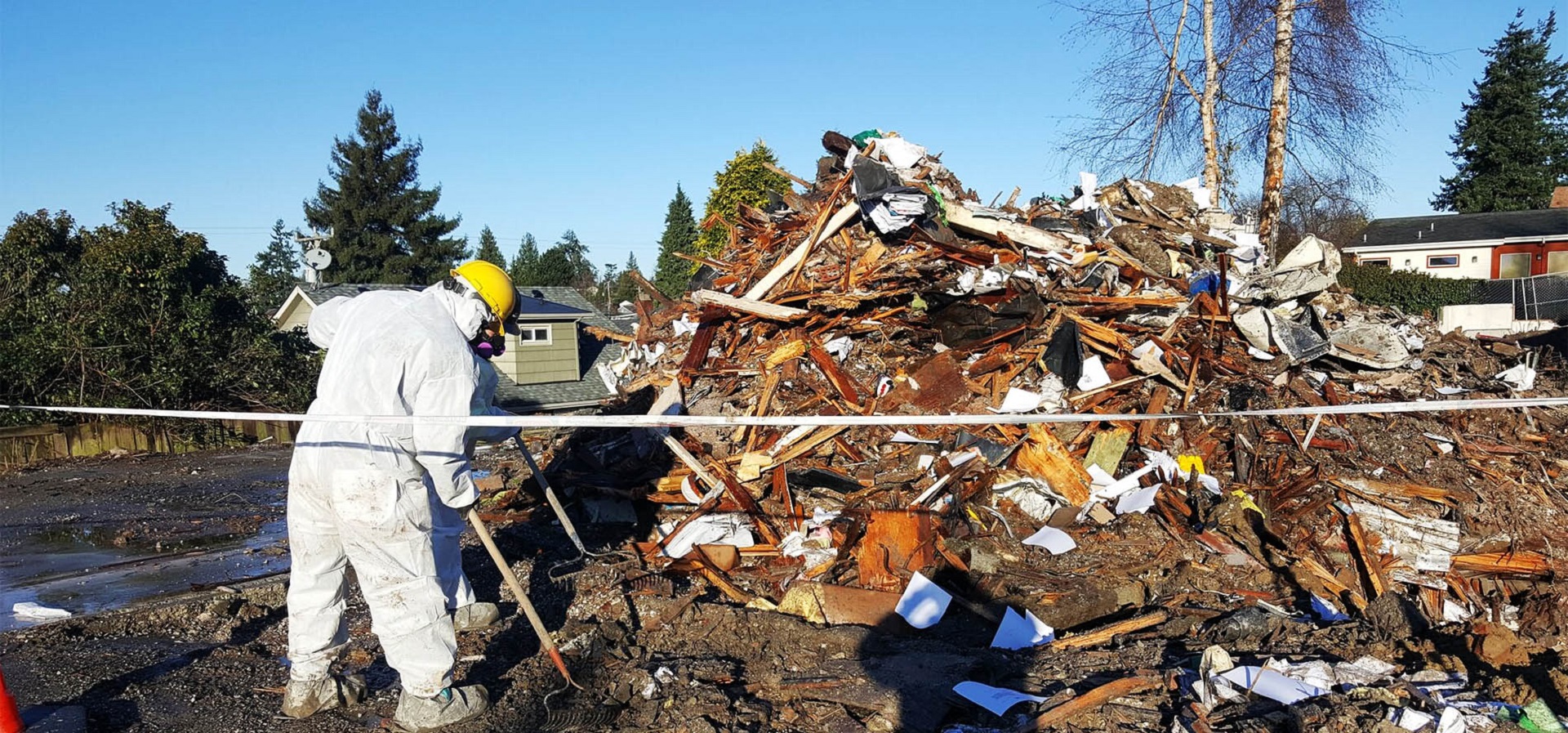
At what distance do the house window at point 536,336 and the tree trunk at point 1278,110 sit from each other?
1593 centimetres

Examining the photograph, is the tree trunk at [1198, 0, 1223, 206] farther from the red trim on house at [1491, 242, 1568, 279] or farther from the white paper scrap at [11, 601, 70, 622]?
the red trim on house at [1491, 242, 1568, 279]

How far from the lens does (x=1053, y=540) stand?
6156mm

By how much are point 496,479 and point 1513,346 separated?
9.55 m

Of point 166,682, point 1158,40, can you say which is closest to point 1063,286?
point 166,682

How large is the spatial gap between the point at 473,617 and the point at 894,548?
2429 mm

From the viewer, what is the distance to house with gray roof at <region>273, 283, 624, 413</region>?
21.8 metres

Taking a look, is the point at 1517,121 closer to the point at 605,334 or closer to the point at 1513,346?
the point at 1513,346

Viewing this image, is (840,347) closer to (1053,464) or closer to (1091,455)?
(1053,464)

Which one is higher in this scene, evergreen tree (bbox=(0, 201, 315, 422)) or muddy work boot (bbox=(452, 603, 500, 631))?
evergreen tree (bbox=(0, 201, 315, 422))

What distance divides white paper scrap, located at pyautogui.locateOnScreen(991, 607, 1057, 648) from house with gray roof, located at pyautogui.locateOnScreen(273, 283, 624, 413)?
1696 cm

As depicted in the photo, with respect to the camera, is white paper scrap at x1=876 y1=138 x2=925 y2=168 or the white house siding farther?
the white house siding

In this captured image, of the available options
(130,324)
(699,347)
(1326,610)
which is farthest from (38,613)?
(130,324)

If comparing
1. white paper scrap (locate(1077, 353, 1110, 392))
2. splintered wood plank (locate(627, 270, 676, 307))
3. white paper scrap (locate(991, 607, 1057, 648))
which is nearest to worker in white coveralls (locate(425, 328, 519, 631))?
white paper scrap (locate(991, 607, 1057, 648))

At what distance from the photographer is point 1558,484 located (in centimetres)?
697
